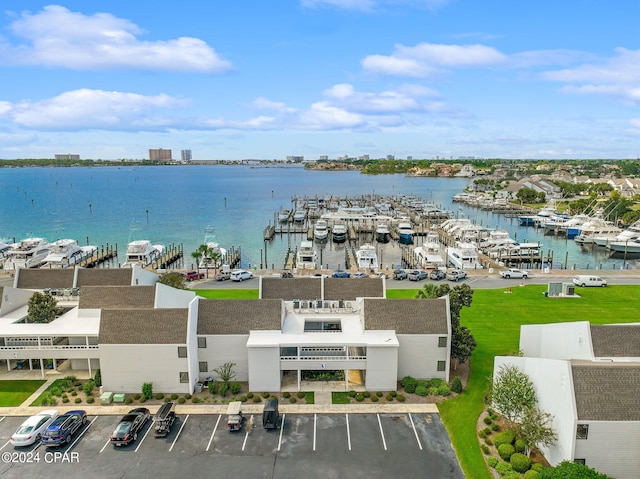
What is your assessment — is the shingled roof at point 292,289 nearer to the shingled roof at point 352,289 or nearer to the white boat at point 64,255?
the shingled roof at point 352,289

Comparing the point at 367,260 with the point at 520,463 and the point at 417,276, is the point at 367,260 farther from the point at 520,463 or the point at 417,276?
the point at 520,463

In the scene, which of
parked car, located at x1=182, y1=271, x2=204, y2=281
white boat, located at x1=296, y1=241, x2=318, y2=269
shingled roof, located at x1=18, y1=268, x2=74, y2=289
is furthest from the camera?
white boat, located at x1=296, y1=241, x2=318, y2=269

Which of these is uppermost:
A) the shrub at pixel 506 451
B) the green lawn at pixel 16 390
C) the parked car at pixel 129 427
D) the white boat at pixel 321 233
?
the white boat at pixel 321 233

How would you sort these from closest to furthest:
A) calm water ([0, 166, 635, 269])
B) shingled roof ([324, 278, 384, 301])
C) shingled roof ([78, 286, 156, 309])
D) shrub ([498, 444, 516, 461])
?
shrub ([498, 444, 516, 461]), shingled roof ([78, 286, 156, 309]), shingled roof ([324, 278, 384, 301]), calm water ([0, 166, 635, 269])

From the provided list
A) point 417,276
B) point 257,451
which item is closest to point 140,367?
point 257,451

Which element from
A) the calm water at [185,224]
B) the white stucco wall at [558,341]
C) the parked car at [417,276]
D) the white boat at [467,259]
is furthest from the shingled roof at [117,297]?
the white boat at [467,259]

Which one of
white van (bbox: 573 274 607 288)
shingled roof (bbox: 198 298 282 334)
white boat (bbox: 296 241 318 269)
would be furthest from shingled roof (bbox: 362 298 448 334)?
white boat (bbox: 296 241 318 269)

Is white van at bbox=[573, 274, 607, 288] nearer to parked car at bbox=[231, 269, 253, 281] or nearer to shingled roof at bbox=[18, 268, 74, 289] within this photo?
parked car at bbox=[231, 269, 253, 281]
